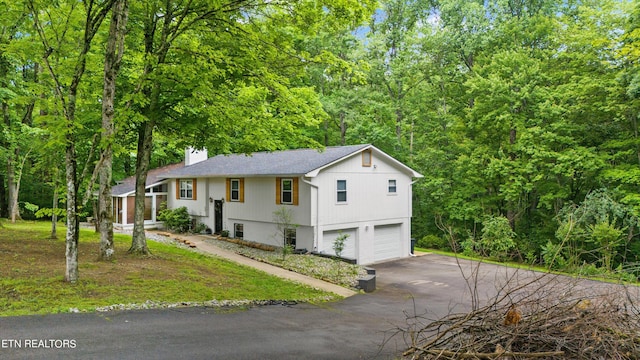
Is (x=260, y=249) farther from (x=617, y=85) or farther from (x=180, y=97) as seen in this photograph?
(x=617, y=85)

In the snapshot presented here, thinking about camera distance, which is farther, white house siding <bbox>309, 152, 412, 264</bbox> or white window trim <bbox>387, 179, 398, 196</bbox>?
white window trim <bbox>387, 179, 398, 196</bbox>

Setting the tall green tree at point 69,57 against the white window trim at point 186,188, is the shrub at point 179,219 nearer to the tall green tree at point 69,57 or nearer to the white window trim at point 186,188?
the white window trim at point 186,188

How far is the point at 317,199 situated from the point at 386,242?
5.43 meters

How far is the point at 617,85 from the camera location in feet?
64.4

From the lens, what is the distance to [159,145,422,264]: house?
60.2 ft

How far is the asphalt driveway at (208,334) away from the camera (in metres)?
5.47

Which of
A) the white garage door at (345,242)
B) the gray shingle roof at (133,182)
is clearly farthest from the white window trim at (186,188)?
the white garage door at (345,242)

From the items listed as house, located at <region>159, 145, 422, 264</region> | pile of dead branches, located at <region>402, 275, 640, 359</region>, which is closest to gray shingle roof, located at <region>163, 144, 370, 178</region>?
house, located at <region>159, 145, 422, 264</region>

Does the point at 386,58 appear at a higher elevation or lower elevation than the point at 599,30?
higher

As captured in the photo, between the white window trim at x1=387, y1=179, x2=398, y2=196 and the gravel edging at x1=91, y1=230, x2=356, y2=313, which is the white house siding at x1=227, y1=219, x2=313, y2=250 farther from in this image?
the white window trim at x1=387, y1=179, x2=398, y2=196

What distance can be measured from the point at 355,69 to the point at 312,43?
19.0 meters

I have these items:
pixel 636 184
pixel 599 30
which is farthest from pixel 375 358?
pixel 599 30

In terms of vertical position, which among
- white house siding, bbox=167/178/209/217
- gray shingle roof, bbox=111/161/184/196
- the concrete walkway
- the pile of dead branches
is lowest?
the concrete walkway

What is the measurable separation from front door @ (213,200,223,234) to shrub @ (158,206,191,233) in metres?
2.20
